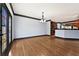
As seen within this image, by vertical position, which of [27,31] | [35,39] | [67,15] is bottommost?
[35,39]

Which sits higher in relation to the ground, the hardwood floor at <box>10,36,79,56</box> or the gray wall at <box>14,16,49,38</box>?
the gray wall at <box>14,16,49,38</box>

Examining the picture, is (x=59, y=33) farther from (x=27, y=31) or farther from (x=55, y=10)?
(x=55, y=10)

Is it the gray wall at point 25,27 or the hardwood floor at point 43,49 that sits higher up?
the gray wall at point 25,27

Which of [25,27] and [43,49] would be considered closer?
[43,49]

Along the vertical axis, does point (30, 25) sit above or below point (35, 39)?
above

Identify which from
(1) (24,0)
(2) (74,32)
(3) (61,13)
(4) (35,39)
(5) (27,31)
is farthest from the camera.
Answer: (2) (74,32)

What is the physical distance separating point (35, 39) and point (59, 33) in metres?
3.09

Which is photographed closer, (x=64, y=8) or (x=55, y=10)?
(x=64, y=8)

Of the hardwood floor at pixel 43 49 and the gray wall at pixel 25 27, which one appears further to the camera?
the gray wall at pixel 25 27

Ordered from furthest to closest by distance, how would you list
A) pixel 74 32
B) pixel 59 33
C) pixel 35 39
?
pixel 59 33 < pixel 74 32 < pixel 35 39

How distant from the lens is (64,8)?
482cm

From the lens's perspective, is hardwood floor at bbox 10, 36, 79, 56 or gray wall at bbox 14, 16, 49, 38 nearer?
hardwood floor at bbox 10, 36, 79, 56

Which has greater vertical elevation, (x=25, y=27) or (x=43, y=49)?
(x=25, y=27)

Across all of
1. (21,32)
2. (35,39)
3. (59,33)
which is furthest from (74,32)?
(21,32)
